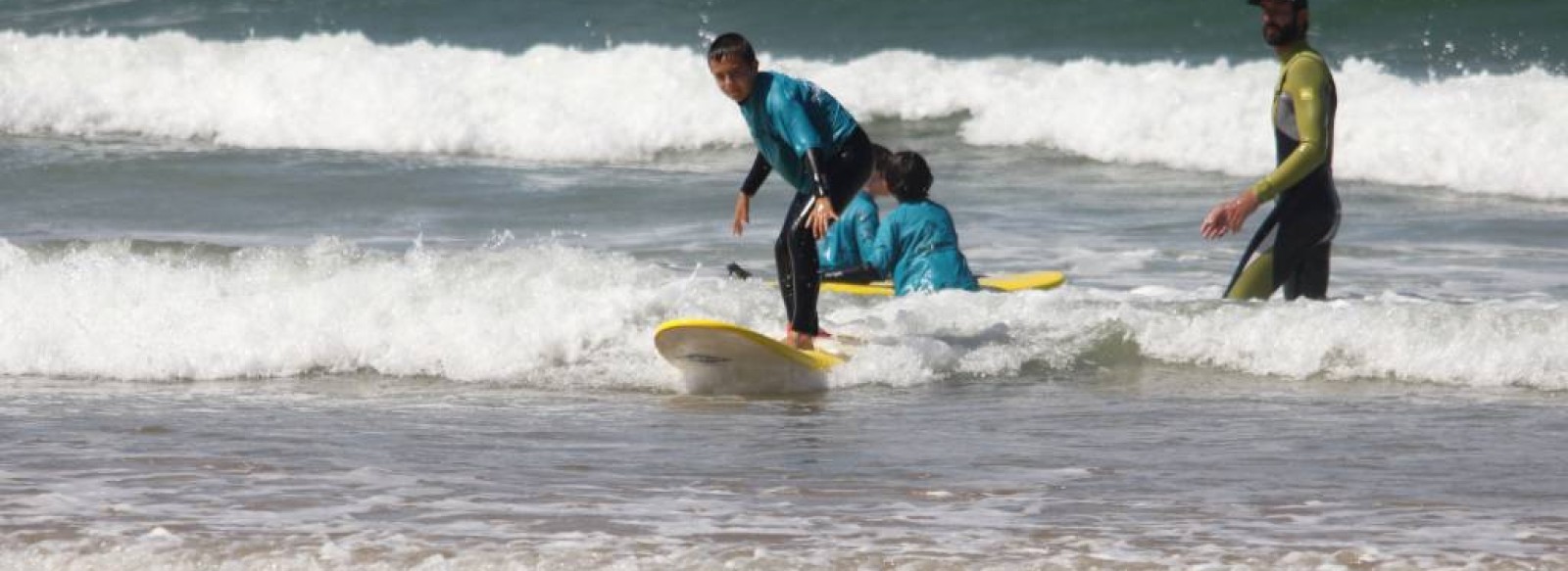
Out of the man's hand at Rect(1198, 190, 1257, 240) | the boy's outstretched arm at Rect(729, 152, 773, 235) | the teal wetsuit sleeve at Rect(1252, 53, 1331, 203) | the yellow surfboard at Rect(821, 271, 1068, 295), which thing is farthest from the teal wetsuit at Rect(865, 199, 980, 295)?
the man's hand at Rect(1198, 190, 1257, 240)

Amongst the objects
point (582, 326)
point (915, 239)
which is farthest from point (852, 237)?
point (582, 326)

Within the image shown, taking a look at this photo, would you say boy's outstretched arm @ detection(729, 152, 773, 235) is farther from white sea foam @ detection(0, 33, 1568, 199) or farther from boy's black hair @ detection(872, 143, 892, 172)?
white sea foam @ detection(0, 33, 1568, 199)

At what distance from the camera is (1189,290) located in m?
11.1

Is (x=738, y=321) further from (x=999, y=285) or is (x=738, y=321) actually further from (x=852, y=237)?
(x=999, y=285)

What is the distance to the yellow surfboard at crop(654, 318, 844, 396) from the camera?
26.9 ft

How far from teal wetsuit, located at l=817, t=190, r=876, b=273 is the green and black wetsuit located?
6.55 feet

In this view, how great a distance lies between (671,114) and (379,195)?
4.98m

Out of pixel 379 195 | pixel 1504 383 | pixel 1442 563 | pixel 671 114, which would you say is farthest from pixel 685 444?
pixel 671 114

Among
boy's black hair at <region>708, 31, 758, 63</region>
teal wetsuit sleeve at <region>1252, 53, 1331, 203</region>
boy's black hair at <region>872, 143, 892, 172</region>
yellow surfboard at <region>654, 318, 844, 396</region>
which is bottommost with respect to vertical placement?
yellow surfboard at <region>654, 318, 844, 396</region>

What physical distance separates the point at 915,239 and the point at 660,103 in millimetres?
11225

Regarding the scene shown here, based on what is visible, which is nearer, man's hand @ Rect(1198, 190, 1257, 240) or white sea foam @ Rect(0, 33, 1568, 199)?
man's hand @ Rect(1198, 190, 1257, 240)

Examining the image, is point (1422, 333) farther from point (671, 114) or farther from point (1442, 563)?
point (671, 114)

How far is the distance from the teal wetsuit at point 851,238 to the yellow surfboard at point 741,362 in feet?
4.67

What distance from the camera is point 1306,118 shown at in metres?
7.66
